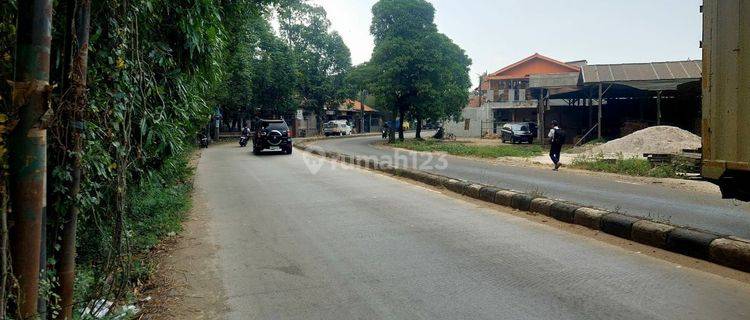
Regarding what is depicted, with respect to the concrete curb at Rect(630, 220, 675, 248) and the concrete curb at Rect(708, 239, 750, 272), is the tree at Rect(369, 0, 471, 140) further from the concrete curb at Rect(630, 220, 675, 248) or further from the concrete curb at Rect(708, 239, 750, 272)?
the concrete curb at Rect(708, 239, 750, 272)

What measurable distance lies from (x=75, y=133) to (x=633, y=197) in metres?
10.0

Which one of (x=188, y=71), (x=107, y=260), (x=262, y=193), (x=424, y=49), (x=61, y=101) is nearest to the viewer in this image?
(x=61, y=101)

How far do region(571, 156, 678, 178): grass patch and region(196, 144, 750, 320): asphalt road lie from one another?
8556 mm

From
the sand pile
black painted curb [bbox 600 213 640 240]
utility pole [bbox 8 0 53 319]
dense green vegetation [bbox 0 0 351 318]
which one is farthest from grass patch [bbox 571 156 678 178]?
utility pole [bbox 8 0 53 319]

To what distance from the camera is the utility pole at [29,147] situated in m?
2.53

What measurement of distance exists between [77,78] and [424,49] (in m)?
34.0

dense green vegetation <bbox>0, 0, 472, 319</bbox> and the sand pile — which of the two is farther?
the sand pile

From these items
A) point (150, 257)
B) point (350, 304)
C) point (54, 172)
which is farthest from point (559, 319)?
point (150, 257)

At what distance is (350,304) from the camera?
412cm

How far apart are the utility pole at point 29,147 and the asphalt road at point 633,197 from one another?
7.27 meters

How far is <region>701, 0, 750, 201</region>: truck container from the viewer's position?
4.80 m

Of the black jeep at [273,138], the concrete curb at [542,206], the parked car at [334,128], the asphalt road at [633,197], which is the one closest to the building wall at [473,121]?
the parked car at [334,128]

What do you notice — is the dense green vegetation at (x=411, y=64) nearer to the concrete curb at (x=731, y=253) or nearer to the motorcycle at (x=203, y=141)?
the motorcycle at (x=203, y=141)

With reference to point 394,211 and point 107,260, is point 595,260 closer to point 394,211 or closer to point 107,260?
point 394,211
